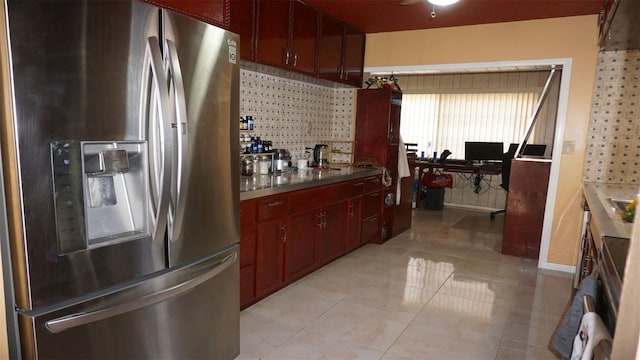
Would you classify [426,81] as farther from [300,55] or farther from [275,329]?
[275,329]

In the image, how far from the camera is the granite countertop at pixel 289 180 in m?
2.56

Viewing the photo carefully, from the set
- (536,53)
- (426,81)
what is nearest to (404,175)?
(536,53)

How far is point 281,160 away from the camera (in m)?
3.56

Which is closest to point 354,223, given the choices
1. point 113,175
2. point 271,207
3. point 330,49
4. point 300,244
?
point 300,244

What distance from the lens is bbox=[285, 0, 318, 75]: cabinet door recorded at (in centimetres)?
329

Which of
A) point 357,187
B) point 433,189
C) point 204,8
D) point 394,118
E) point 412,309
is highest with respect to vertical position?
point 204,8

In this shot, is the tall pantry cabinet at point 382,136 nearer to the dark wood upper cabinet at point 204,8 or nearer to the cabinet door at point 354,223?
the cabinet door at point 354,223

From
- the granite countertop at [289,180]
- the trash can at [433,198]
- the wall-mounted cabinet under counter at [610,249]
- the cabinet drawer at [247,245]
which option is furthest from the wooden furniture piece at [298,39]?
the trash can at [433,198]

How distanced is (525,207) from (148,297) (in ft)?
12.1

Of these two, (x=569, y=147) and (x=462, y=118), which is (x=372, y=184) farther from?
(x=462, y=118)

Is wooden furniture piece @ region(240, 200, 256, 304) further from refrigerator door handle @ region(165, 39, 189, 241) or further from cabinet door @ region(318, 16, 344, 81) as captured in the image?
cabinet door @ region(318, 16, 344, 81)

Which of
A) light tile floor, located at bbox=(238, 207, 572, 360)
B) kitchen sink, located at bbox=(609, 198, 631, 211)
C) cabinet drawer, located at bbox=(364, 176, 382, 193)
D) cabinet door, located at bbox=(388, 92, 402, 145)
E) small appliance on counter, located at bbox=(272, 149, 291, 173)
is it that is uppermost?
cabinet door, located at bbox=(388, 92, 402, 145)

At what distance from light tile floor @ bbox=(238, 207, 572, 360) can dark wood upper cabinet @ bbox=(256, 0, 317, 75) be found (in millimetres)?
1747

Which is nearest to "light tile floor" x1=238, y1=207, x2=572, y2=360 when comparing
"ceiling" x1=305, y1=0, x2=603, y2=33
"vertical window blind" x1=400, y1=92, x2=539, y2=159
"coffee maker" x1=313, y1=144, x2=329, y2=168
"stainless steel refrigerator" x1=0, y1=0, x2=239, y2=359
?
"stainless steel refrigerator" x1=0, y1=0, x2=239, y2=359
